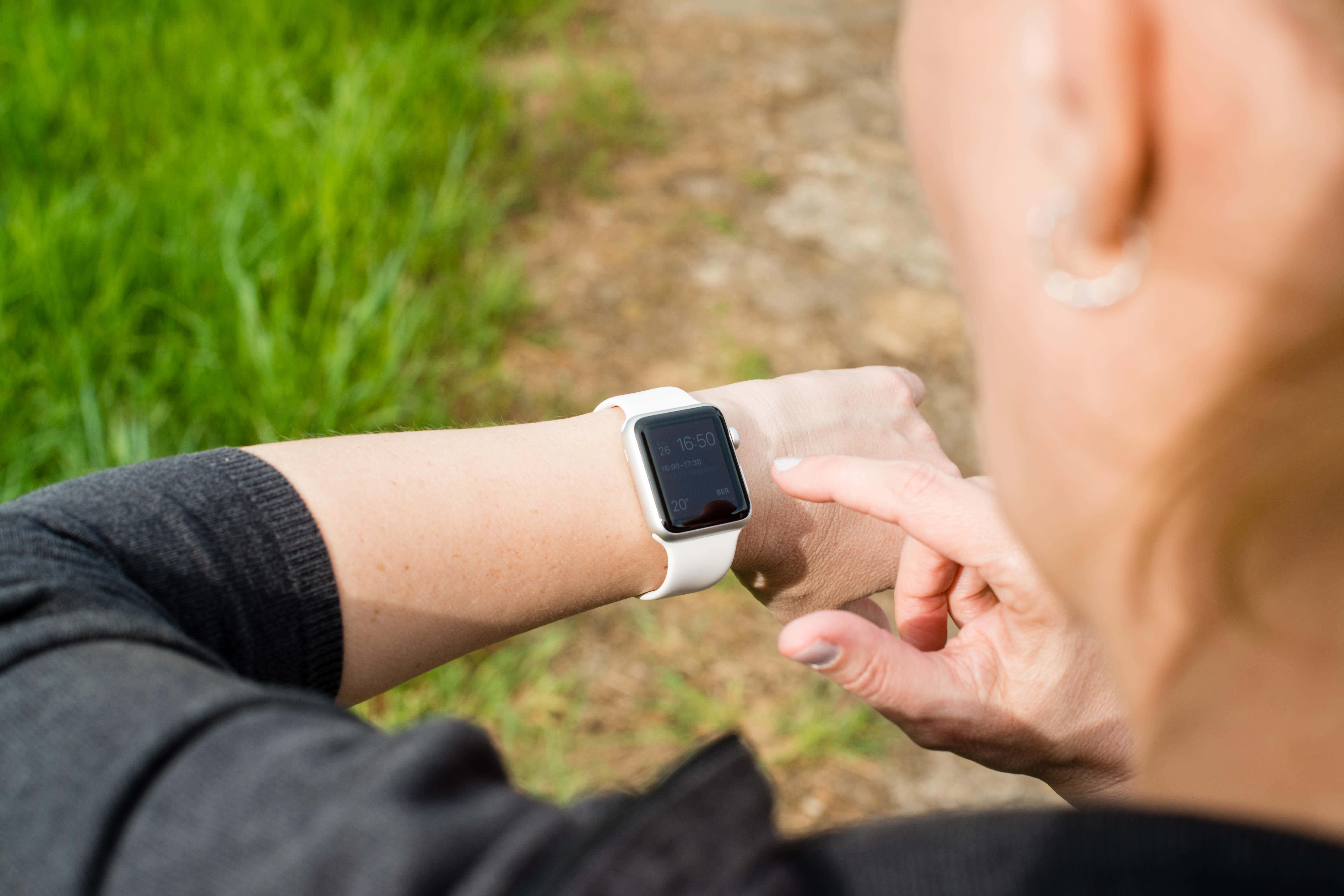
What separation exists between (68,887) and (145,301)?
6.25ft

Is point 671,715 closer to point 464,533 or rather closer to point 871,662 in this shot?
point 464,533

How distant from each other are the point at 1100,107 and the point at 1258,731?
1.21 ft

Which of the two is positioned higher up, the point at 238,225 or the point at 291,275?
the point at 238,225

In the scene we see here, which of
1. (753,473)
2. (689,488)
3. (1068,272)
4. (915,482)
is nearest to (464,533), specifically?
(689,488)

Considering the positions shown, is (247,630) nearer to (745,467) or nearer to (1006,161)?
(745,467)

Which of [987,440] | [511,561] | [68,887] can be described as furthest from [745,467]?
[68,887]

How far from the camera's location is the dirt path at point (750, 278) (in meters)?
2.12

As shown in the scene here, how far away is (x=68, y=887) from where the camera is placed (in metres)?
0.57

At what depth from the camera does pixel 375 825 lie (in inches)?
22.0

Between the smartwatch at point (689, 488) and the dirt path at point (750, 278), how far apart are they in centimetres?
90

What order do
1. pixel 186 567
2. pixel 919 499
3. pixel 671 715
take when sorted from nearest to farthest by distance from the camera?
pixel 186 567 < pixel 919 499 < pixel 671 715

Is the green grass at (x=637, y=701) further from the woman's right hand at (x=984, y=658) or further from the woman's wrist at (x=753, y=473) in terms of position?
the woman's right hand at (x=984, y=658)

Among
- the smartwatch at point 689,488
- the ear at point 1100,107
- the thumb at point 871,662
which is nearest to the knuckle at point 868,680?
the thumb at point 871,662

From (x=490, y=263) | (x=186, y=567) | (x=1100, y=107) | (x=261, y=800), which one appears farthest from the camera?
(x=490, y=263)
